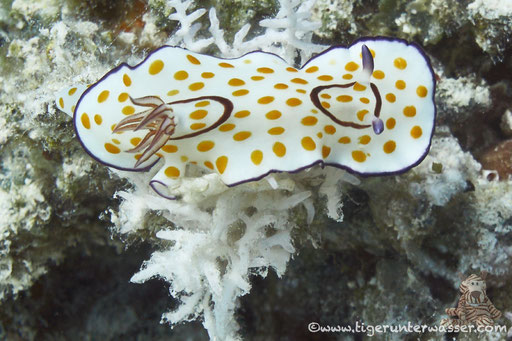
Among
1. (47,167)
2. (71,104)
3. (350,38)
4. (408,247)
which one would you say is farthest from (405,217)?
(47,167)

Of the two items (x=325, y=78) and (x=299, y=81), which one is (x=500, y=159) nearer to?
(x=325, y=78)

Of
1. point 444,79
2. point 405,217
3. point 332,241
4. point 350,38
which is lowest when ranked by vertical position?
point 332,241

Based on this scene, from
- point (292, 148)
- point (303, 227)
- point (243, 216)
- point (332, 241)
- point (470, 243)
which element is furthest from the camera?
point (332, 241)

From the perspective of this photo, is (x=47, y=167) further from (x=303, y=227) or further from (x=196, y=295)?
(x=303, y=227)

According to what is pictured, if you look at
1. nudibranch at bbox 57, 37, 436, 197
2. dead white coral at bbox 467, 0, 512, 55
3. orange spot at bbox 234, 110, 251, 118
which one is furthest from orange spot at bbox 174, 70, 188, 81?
dead white coral at bbox 467, 0, 512, 55

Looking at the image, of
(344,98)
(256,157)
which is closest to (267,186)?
(256,157)

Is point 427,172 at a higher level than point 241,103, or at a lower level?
lower
